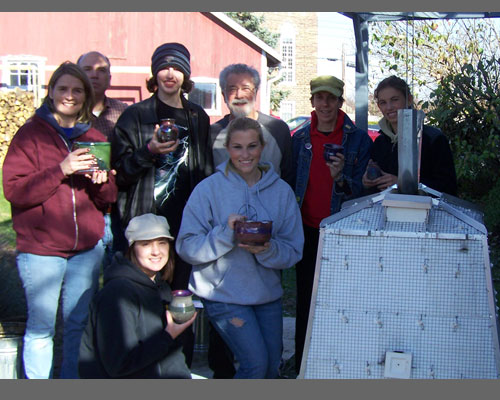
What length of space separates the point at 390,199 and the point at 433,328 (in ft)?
1.91

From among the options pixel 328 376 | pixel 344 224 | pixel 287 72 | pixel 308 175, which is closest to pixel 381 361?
pixel 328 376

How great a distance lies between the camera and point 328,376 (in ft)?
9.23

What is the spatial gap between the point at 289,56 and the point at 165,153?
38.5 meters

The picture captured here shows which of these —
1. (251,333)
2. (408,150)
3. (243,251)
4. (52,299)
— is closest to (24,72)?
(52,299)

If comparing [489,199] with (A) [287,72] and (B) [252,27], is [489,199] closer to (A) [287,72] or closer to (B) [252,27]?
(B) [252,27]

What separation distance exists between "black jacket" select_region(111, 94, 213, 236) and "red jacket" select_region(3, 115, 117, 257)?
0.94ft

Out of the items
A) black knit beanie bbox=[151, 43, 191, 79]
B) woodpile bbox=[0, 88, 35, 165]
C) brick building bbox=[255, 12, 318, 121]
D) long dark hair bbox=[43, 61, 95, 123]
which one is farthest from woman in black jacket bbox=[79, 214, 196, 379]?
brick building bbox=[255, 12, 318, 121]

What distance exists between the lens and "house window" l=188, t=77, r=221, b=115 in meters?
18.4

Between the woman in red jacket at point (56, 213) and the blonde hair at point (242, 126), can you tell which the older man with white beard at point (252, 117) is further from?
the woman in red jacket at point (56, 213)

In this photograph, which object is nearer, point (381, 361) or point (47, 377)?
point (381, 361)

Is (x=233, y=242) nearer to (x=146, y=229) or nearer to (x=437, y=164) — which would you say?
(x=146, y=229)

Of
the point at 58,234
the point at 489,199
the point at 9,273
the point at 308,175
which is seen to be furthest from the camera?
the point at 489,199

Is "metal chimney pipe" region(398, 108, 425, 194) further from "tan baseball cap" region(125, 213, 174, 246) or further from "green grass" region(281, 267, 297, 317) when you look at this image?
"green grass" region(281, 267, 297, 317)

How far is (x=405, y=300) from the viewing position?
2.76 meters
